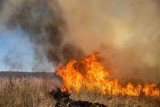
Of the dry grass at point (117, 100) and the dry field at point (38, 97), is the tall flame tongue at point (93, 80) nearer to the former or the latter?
the dry grass at point (117, 100)

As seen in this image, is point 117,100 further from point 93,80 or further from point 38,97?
point 93,80

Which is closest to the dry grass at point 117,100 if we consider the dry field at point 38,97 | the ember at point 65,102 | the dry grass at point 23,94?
the dry field at point 38,97

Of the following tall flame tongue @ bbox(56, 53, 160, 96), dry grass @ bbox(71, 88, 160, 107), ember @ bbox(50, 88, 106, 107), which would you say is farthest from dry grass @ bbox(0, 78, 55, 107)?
tall flame tongue @ bbox(56, 53, 160, 96)

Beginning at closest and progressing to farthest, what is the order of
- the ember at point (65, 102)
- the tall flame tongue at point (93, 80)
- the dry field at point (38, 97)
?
the ember at point (65, 102) → the dry field at point (38, 97) → the tall flame tongue at point (93, 80)

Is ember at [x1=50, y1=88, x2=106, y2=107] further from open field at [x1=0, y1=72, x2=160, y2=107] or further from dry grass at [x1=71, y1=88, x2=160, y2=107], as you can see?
dry grass at [x1=71, y1=88, x2=160, y2=107]

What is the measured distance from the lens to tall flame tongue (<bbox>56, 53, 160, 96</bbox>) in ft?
57.6

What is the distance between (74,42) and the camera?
71.3 ft

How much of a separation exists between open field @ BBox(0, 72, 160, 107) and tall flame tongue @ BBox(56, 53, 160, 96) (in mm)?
1748

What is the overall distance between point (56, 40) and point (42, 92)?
861cm

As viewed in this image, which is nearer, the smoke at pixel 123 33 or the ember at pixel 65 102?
the ember at pixel 65 102

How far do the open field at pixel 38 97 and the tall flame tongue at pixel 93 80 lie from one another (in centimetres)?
175

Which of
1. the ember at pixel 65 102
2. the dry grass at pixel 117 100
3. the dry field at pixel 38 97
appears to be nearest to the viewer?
the ember at pixel 65 102

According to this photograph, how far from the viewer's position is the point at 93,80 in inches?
733

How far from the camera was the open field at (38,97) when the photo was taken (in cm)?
1205
